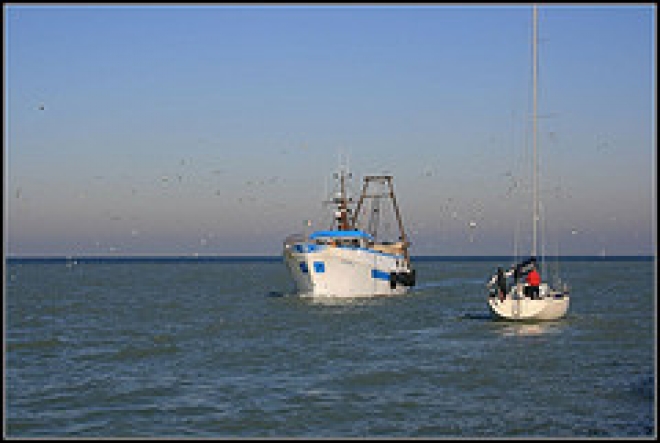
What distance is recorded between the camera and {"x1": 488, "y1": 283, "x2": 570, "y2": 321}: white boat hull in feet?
136

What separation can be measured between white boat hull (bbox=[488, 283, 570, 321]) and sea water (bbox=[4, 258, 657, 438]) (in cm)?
67

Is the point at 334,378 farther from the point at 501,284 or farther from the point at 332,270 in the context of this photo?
the point at 332,270

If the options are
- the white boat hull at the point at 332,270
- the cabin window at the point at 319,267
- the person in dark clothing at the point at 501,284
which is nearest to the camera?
the person in dark clothing at the point at 501,284

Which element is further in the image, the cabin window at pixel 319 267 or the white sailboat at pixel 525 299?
the cabin window at pixel 319 267

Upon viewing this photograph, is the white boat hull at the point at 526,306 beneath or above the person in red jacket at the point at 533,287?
beneath

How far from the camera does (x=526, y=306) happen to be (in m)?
41.5

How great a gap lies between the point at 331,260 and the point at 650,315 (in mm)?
24812

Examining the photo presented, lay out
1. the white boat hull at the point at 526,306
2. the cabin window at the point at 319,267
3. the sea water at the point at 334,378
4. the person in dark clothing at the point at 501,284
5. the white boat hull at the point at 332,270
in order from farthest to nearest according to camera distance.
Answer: the cabin window at the point at 319,267, the white boat hull at the point at 332,270, the person in dark clothing at the point at 501,284, the white boat hull at the point at 526,306, the sea water at the point at 334,378

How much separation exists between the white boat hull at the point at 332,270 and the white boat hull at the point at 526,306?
2572 cm

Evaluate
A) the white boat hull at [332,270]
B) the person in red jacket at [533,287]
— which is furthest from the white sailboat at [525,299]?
the white boat hull at [332,270]

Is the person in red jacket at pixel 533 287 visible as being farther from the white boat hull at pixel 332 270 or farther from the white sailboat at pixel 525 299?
A: the white boat hull at pixel 332 270

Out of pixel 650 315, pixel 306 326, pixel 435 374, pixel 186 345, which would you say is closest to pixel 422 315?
pixel 306 326

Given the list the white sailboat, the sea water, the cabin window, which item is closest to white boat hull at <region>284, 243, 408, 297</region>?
the cabin window

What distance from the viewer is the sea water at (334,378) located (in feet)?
70.3
